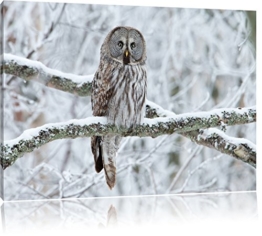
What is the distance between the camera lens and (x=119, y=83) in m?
6.12

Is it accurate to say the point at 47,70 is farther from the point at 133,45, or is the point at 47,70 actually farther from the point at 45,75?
the point at 133,45

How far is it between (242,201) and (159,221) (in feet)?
4.63

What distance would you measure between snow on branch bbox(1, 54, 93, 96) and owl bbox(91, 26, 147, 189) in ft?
0.47

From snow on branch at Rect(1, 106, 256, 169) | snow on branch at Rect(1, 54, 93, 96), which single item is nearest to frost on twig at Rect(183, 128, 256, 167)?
snow on branch at Rect(1, 106, 256, 169)

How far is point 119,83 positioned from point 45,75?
0.73m

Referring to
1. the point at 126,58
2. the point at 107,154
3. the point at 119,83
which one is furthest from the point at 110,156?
the point at 126,58

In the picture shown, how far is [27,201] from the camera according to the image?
6.45m

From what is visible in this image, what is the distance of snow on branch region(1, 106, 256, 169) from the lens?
5.71 metres

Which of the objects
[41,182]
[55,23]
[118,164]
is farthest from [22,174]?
[55,23]

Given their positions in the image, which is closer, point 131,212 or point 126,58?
point 131,212

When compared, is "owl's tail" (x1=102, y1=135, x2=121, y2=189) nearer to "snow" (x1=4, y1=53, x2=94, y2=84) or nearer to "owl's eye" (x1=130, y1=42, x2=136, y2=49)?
"snow" (x1=4, y1=53, x2=94, y2=84)

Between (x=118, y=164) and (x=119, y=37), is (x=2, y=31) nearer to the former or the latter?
(x=119, y=37)

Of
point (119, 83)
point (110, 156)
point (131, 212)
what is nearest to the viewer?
point (131, 212)

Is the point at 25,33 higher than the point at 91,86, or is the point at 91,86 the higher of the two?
the point at 25,33
